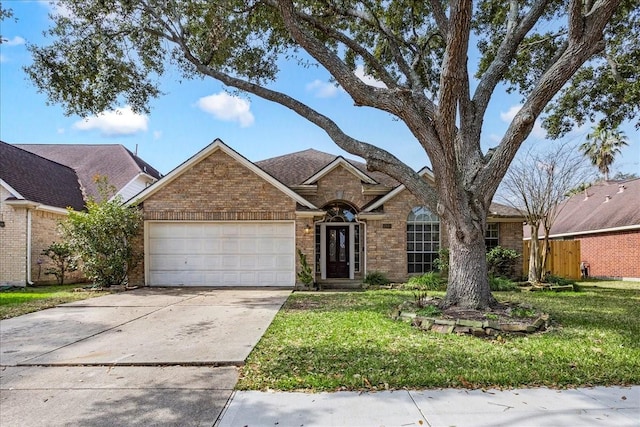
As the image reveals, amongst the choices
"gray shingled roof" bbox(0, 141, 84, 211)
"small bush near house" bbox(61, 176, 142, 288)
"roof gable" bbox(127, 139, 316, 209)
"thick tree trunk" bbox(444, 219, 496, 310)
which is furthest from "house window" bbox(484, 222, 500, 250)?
"gray shingled roof" bbox(0, 141, 84, 211)

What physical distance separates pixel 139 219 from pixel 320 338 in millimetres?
10165

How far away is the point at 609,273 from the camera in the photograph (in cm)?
2136

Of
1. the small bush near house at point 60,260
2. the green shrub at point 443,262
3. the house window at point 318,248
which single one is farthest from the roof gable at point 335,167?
the small bush near house at point 60,260

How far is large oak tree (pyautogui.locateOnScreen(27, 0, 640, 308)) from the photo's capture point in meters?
7.57

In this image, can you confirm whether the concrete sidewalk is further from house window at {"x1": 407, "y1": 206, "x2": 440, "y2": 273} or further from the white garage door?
house window at {"x1": 407, "y1": 206, "x2": 440, "y2": 273}

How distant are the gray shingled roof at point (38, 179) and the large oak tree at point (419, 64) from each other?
6080 millimetres

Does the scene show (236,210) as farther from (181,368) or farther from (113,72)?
(181,368)

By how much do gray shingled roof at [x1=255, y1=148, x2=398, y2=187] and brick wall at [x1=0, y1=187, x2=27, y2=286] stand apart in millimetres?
9035

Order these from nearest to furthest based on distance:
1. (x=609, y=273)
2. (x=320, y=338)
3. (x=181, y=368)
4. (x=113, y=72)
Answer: (x=181, y=368) < (x=320, y=338) < (x=113, y=72) < (x=609, y=273)

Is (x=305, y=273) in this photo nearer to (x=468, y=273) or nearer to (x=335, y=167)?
(x=335, y=167)

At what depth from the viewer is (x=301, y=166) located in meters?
18.2

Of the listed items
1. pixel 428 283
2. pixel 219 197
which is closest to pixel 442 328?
pixel 428 283

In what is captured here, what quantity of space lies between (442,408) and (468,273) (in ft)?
14.7

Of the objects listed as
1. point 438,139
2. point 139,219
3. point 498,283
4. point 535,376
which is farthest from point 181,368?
point 498,283
